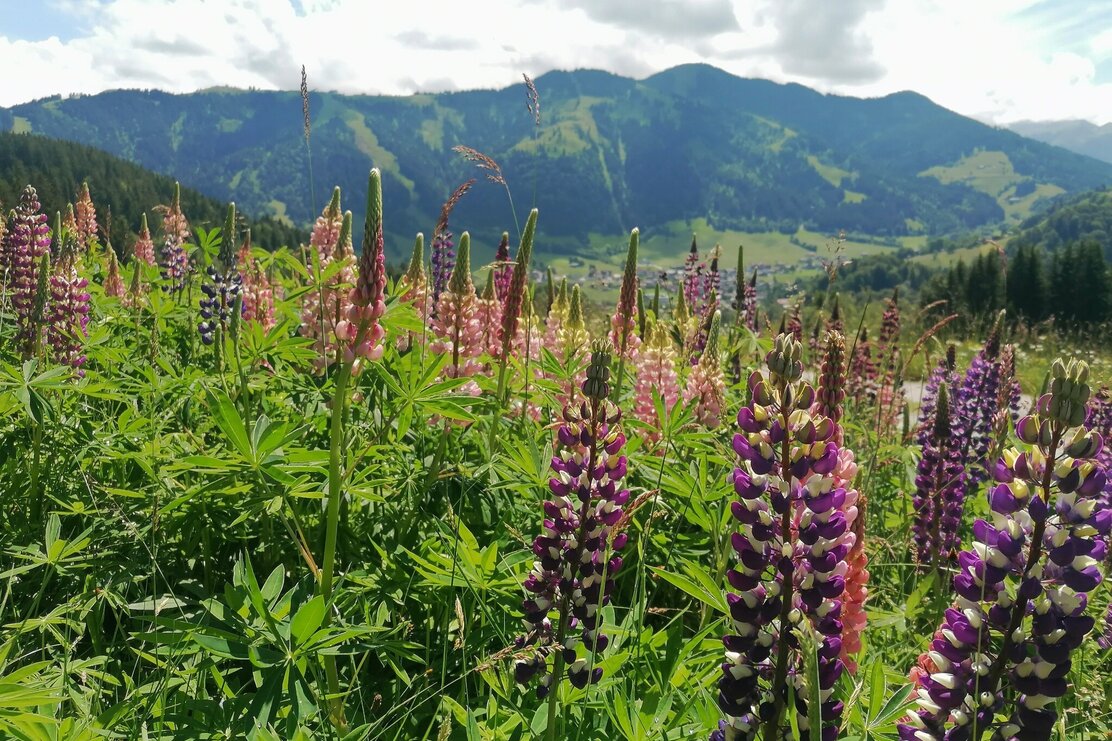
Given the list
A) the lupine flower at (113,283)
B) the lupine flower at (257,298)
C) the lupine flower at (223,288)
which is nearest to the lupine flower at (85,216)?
the lupine flower at (113,283)

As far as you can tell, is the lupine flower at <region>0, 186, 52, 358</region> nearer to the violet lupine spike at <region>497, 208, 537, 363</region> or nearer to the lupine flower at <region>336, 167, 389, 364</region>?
the violet lupine spike at <region>497, 208, 537, 363</region>

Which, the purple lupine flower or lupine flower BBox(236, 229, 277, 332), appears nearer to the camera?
the purple lupine flower

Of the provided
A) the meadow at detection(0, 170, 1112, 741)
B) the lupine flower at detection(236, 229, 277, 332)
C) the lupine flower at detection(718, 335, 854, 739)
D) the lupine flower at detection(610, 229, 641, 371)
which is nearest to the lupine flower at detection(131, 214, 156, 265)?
the lupine flower at detection(236, 229, 277, 332)

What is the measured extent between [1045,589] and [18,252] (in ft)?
22.2

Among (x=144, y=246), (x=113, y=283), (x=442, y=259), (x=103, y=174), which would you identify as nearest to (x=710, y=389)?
(x=442, y=259)

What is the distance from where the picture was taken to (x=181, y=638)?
215cm

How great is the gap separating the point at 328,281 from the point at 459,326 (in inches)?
35.7

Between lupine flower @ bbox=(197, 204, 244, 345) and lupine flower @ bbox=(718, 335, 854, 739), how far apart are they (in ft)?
13.6

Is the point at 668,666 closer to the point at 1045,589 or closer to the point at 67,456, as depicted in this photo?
the point at 1045,589

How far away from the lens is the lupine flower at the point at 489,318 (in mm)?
5121

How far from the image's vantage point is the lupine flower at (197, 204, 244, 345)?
5086 mm

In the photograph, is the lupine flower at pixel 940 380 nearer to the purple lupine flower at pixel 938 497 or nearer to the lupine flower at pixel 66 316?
the purple lupine flower at pixel 938 497

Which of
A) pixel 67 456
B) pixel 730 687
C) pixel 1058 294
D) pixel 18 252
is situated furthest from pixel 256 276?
pixel 1058 294

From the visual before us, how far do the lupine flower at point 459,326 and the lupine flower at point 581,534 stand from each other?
88.7 inches
